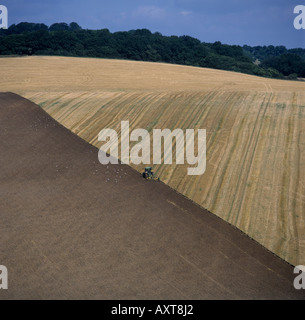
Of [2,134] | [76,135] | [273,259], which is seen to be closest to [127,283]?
[273,259]

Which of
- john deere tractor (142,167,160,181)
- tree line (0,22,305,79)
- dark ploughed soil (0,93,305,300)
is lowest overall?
dark ploughed soil (0,93,305,300)

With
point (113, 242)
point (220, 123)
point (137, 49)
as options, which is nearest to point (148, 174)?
point (113, 242)

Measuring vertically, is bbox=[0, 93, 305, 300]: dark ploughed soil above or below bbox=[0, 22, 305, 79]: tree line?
below

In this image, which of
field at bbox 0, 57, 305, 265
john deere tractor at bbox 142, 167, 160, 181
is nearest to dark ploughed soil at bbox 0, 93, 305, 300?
john deere tractor at bbox 142, 167, 160, 181

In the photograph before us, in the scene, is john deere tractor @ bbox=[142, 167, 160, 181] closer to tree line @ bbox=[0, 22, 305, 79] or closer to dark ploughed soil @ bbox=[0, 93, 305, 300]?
dark ploughed soil @ bbox=[0, 93, 305, 300]

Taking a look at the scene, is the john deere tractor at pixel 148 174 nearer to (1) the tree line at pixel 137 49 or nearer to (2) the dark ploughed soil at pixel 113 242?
(2) the dark ploughed soil at pixel 113 242

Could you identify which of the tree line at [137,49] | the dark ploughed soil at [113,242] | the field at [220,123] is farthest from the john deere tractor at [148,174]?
the tree line at [137,49]

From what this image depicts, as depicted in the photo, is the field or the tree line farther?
the tree line

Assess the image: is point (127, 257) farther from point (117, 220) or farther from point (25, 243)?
point (25, 243)
